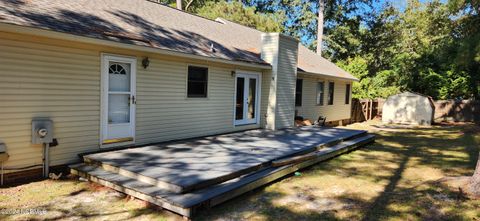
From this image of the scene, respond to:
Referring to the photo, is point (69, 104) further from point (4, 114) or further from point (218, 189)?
point (218, 189)

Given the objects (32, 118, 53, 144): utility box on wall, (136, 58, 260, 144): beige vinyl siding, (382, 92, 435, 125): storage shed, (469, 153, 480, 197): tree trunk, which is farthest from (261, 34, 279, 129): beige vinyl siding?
(382, 92, 435, 125): storage shed

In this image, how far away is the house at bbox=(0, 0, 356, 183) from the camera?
562 cm

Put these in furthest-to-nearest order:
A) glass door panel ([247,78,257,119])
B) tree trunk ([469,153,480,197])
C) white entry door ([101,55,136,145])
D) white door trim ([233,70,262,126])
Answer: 1. glass door panel ([247,78,257,119])
2. white door trim ([233,70,262,126])
3. white entry door ([101,55,136,145])
4. tree trunk ([469,153,480,197])

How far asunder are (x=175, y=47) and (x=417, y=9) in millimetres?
29411

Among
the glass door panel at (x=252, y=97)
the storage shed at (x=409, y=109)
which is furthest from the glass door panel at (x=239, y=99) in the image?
the storage shed at (x=409, y=109)

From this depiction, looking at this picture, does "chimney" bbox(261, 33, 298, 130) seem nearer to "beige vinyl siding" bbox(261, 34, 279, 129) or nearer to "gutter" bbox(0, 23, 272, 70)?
"beige vinyl siding" bbox(261, 34, 279, 129)

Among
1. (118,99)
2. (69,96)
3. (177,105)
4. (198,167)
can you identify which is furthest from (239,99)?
(69,96)

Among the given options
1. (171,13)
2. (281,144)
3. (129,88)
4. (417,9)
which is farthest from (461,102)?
(129,88)

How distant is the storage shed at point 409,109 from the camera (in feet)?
60.3

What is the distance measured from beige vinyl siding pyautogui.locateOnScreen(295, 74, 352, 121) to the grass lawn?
7.22 m

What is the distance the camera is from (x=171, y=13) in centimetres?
1170

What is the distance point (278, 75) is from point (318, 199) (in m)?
6.78

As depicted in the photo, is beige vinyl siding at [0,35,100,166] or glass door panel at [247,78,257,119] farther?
glass door panel at [247,78,257,119]

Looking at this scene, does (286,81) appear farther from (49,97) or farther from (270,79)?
(49,97)
